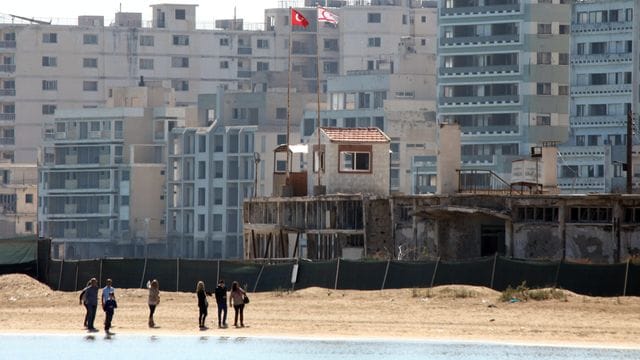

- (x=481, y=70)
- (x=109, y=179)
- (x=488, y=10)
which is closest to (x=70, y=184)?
(x=109, y=179)

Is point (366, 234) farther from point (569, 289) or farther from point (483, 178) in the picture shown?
point (483, 178)

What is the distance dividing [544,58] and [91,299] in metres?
102

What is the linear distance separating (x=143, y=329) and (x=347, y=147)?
26585 millimetres

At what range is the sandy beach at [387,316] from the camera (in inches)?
2549

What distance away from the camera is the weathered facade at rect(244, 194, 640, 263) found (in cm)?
8069

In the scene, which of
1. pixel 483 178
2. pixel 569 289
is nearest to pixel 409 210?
pixel 569 289

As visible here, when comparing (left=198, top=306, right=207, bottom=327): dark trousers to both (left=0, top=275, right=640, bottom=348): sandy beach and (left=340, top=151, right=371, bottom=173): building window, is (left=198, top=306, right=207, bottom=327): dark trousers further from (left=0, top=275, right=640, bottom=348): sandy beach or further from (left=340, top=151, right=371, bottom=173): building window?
(left=340, top=151, right=371, bottom=173): building window

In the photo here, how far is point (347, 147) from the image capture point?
92.2 metres

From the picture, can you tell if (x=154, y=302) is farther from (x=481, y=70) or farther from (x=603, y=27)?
(x=481, y=70)

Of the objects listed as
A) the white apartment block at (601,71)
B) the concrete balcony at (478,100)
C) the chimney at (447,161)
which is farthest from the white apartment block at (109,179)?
the chimney at (447,161)

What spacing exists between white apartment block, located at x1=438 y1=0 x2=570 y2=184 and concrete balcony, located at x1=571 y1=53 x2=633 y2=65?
1025cm

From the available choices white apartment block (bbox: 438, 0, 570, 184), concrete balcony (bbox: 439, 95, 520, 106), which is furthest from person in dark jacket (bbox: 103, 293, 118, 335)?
concrete balcony (bbox: 439, 95, 520, 106)

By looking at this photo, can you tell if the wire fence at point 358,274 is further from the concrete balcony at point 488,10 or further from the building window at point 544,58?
the concrete balcony at point 488,10

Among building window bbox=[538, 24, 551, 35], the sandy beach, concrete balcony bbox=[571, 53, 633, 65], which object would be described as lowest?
the sandy beach
